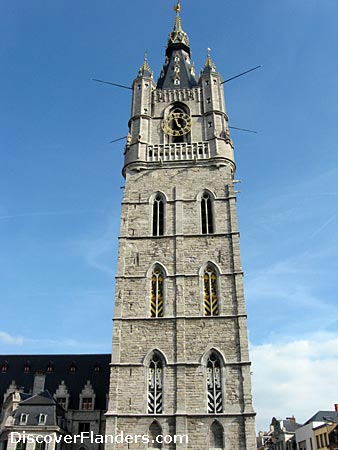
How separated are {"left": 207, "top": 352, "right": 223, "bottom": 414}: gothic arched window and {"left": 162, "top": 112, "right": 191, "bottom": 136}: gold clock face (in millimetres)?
14058

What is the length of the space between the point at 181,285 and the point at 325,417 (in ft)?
70.3

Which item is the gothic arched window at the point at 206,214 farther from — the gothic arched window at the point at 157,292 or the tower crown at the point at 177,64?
the tower crown at the point at 177,64

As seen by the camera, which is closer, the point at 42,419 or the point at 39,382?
the point at 42,419

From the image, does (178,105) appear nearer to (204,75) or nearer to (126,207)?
(204,75)

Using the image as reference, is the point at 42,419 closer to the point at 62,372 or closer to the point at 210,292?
the point at 62,372

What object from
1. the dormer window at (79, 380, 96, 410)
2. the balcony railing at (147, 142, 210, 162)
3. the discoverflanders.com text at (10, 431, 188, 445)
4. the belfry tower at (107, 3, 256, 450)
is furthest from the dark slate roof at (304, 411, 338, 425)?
the balcony railing at (147, 142, 210, 162)

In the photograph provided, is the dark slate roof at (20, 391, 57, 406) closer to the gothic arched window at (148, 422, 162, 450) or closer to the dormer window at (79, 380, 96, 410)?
the dormer window at (79, 380, 96, 410)

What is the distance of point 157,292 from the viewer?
22281mm

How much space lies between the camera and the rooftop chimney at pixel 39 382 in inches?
1110

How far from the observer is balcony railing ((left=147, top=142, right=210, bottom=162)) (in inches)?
1051

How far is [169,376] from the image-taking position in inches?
784

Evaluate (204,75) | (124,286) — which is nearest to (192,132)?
(204,75)

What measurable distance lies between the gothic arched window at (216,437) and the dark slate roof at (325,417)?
19590mm

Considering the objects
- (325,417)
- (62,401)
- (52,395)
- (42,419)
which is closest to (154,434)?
(42,419)
